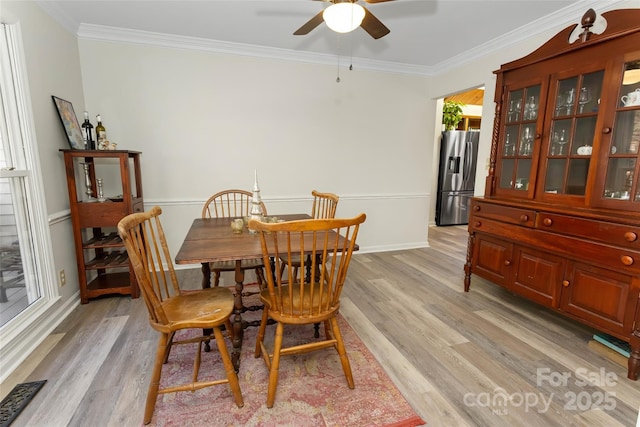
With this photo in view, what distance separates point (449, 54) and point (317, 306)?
337 centimetres

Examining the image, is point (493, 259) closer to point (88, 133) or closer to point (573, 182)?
point (573, 182)

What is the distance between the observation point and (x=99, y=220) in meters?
2.49

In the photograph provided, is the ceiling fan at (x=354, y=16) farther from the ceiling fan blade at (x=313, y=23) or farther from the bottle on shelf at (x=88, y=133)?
the bottle on shelf at (x=88, y=133)

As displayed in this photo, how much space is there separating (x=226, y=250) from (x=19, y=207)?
1611 mm

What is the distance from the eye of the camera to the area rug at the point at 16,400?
1409mm

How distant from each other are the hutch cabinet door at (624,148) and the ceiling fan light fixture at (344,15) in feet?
5.57

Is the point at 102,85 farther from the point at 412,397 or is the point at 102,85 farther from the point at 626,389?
the point at 626,389

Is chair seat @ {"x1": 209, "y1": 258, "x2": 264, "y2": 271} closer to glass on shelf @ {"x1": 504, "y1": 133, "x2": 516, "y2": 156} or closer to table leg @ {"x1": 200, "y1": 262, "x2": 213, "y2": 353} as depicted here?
table leg @ {"x1": 200, "y1": 262, "x2": 213, "y2": 353}

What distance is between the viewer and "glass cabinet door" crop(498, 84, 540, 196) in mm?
2441

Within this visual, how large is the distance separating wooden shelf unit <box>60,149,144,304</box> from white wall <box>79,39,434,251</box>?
477 mm

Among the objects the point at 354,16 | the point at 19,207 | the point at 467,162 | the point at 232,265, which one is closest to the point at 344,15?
the point at 354,16

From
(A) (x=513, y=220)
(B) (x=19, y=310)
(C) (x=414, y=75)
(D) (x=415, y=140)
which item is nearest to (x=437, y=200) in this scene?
(D) (x=415, y=140)

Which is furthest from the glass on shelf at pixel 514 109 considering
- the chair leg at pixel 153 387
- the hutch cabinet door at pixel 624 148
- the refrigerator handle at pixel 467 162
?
the refrigerator handle at pixel 467 162

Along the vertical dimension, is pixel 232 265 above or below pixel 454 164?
below
